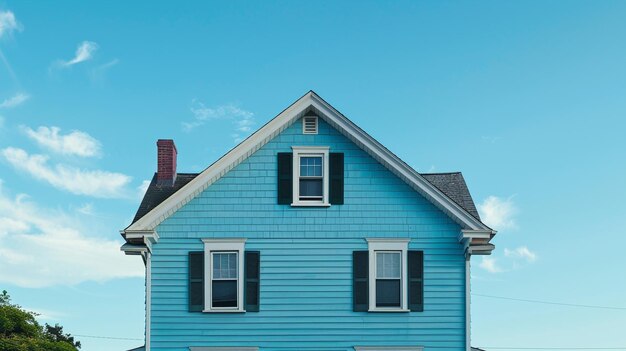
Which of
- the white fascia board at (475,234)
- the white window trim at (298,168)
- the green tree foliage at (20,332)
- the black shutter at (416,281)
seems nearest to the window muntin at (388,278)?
the black shutter at (416,281)

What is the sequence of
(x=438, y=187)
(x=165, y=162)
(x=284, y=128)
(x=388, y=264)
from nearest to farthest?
1. (x=388, y=264)
2. (x=284, y=128)
3. (x=438, y=187)
4. (x=165, y=162)

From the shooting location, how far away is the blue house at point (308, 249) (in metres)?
24.1

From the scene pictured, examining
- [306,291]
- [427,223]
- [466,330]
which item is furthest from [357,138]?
[466,330]

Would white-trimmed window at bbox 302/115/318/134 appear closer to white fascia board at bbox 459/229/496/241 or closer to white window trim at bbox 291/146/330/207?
white window trim at bbox 291/146/330/207

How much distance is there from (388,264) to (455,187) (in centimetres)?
424

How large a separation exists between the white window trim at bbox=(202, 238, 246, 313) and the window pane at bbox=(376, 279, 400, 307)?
402 cm

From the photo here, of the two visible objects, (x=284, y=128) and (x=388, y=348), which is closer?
(x=388, y=348)

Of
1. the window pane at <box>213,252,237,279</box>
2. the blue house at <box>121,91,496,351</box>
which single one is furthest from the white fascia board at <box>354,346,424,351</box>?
the window pane at <box>213,252,237,279</box>

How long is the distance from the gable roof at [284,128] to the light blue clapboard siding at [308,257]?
0.23m

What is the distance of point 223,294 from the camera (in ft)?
79.5

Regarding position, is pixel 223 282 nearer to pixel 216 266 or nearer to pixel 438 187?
pixel 216 266

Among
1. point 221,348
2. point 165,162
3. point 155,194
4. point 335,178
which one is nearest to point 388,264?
point 335,178

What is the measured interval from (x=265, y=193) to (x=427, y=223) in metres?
4.93

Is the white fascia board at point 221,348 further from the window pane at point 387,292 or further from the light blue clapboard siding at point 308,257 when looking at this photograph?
the window pane at point 387,292
